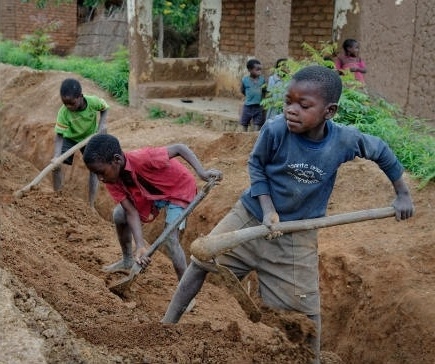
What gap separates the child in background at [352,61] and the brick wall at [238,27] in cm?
340

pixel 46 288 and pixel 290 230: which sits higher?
pixel 290 230

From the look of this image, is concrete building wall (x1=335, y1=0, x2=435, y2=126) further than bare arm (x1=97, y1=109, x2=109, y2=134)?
Yes

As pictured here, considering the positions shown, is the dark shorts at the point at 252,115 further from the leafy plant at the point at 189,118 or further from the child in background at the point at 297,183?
the child in background at the point at 297,183

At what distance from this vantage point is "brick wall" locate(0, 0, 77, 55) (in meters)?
18.1

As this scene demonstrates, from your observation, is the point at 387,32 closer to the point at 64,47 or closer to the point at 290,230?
the point at 290,230

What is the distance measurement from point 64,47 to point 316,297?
56.3 ft

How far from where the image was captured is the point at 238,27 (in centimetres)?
1125

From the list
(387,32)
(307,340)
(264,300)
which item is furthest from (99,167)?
(387,32)

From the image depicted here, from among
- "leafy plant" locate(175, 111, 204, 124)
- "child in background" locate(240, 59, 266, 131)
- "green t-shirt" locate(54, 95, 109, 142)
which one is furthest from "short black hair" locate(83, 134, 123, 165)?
"leafy plant" locate(175, 111, 204, 124)

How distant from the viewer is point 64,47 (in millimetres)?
18734

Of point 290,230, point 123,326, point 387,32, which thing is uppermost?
point 387,32

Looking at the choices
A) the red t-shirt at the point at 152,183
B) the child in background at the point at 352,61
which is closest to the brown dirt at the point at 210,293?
the red t-shirt at the point at 152,183

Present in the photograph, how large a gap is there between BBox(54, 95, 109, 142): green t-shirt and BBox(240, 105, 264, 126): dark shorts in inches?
87.8

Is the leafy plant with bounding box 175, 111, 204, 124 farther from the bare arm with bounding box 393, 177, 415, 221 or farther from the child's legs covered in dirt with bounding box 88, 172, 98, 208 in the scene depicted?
the bare arm with bounding box 393, 177, 415, 221
